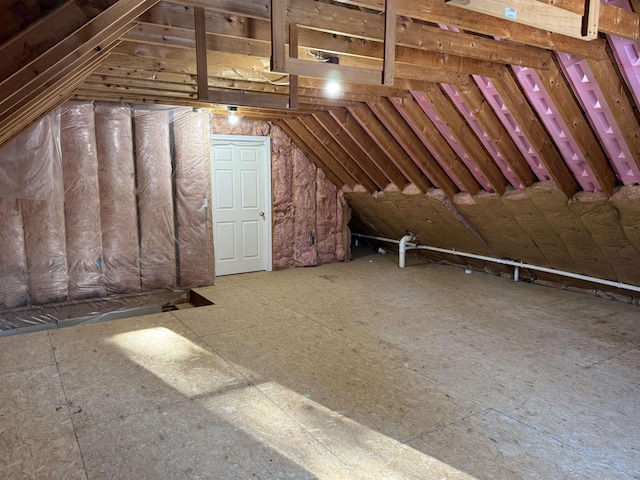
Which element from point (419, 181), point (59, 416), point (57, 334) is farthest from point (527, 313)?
point (57, 334)

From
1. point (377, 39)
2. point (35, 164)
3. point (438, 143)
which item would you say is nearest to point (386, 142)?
point (438, 143)

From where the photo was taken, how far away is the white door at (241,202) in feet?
19.9

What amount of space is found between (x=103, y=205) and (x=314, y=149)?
→ 2802 millimetres

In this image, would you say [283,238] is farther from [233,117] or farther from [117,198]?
[117,198]

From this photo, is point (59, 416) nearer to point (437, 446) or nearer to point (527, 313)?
point (437, 446)

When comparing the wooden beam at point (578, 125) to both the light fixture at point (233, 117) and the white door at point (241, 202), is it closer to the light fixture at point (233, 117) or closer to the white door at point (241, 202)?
the light fixture at point (233, 117)

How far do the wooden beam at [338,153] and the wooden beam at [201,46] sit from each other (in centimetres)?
291

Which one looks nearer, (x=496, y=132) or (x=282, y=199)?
(x=496, y=132)

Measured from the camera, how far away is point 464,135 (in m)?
4.26

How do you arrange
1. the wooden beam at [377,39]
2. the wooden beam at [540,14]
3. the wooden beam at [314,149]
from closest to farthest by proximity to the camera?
the wooden beam at [540,14] → the wooden beam at [377,39] → the wooden beam at [314,149]

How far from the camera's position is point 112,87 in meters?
4.17

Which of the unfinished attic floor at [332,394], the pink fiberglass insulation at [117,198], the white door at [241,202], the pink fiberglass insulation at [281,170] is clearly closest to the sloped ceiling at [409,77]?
the pink fiberglass insulation at [117,198]

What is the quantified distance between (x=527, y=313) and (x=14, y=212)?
17.4 ft

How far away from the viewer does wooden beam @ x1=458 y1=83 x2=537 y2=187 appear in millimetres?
3820
